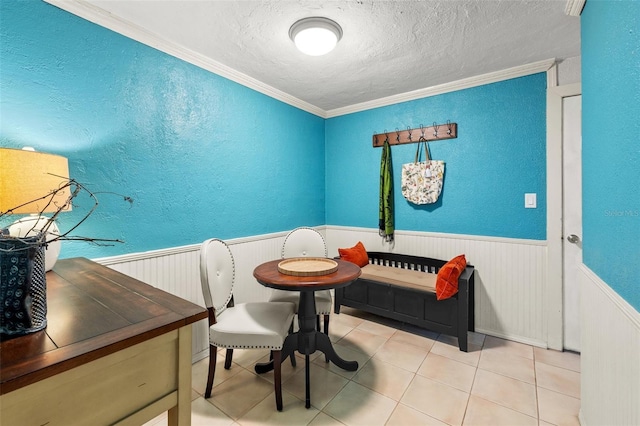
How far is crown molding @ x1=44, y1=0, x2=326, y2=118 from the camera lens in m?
1.63

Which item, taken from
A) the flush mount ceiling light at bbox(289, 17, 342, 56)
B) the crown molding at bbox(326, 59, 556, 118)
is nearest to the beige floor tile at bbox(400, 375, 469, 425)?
the flush mount ceiling light at bbox(289, 17, 342, 56)

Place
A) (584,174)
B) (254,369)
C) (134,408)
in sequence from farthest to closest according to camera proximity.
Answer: (254,369), (584,174), (134,408)

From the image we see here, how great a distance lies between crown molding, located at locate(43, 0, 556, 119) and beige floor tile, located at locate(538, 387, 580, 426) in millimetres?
2324

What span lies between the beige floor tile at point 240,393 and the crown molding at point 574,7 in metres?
2.91

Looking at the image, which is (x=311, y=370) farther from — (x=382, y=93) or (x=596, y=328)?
(x=382, y=93)

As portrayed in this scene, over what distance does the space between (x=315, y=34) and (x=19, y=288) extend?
1.89 m

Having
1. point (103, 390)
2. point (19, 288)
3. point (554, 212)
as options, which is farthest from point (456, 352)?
point (19, 288)

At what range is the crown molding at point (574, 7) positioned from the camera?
60.4 inches

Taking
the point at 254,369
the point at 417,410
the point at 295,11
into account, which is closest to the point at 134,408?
the point at 254,369

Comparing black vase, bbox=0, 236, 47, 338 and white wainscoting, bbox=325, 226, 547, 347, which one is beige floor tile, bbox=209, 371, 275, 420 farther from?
white wainscoting, bbox=325, 226, 547, 347

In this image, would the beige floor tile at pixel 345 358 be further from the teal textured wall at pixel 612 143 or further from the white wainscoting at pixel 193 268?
the teal textured wall at pixel 612 143

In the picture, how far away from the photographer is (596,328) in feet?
4.27

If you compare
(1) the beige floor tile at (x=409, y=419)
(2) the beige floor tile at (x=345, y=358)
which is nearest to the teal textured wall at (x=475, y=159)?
(2) the beige floor tile at (x=345, y=358)

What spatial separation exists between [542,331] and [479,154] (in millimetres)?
1652
